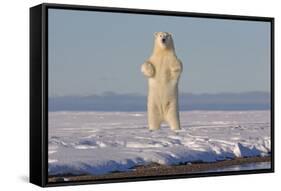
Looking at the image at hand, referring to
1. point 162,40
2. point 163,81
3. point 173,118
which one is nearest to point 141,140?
point 173,118

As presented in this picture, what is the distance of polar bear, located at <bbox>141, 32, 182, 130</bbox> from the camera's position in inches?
247

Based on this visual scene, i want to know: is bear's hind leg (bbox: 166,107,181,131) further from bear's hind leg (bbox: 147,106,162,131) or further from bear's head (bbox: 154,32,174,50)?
bear's head (bbox: 154,32,174,50)

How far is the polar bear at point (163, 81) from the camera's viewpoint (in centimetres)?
626

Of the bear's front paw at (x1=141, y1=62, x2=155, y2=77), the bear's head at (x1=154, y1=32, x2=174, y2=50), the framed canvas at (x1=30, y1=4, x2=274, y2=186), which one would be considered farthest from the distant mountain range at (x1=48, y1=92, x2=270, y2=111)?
the bear's head at (x1=154, y1=32, x2=174, y2=50)

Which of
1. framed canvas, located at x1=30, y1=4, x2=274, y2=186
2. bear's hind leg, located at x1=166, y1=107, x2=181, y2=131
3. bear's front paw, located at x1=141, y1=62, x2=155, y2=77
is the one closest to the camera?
framed canvas, located at x1=30, y1=4, x2=274, y2=186

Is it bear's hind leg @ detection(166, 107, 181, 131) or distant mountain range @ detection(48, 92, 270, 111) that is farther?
bear's hind leg @ detection(166, 107, 181, 131)

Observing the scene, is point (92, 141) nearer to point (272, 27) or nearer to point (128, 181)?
point (128, 181)

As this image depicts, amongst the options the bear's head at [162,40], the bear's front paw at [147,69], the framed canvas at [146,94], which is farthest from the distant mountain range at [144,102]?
the bear's head at [162,40]

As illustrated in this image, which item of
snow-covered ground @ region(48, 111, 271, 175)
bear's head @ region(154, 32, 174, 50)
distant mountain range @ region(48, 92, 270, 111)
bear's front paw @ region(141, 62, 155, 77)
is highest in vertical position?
bear's head @ region(154, 32, 174, 50)

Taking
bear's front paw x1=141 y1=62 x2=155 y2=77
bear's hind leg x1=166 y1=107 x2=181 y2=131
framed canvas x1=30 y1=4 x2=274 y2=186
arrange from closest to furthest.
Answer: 1. framed canvas x1=30 y1=4 x2=274 y2=186
2. bear's front paw x1=141 y1=62 x2=155 y2=77
3. bear's hind leg x1=166 y1=107 x2=181 y2=131

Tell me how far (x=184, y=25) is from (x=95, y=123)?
109 cm

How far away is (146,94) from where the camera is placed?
246 inches

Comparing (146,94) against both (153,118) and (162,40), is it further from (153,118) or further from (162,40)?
(162,40)

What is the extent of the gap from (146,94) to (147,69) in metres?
0.20
